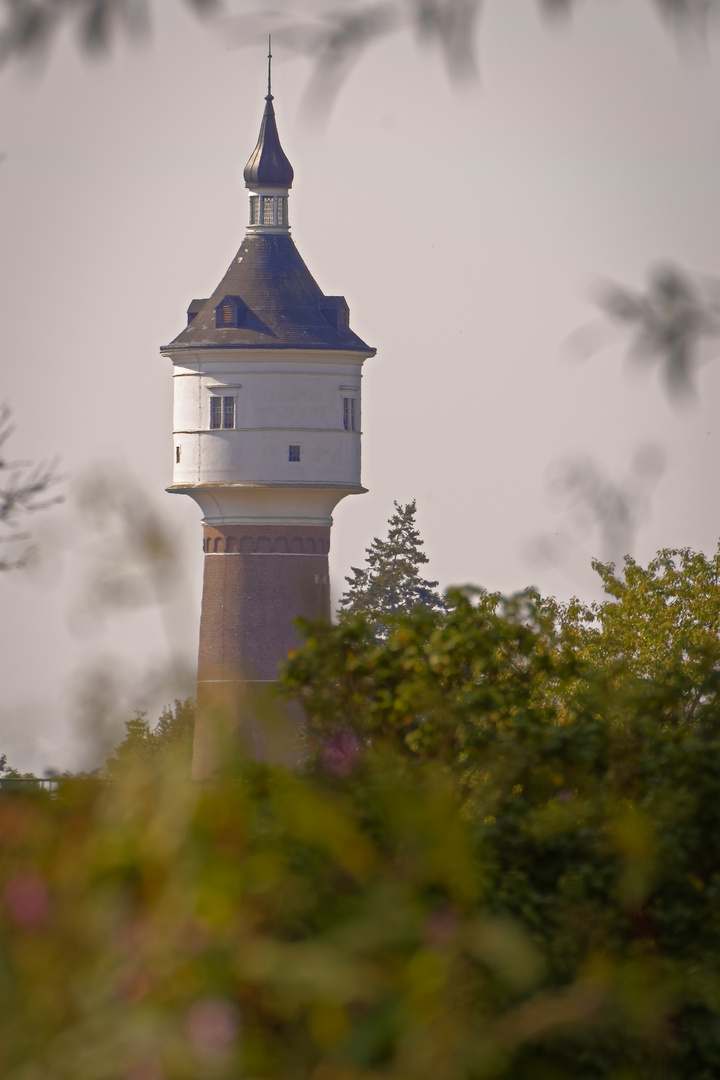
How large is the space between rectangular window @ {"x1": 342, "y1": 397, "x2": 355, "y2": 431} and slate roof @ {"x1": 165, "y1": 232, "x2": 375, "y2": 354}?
63.0 inches

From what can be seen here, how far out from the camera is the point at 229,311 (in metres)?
53.4

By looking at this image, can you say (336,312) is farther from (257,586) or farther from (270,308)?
(257,586)

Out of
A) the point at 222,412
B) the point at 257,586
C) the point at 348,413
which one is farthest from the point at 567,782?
the point at 348,413

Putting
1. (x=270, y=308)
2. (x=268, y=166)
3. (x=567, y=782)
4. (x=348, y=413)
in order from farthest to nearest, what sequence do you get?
1. (x=268, y=166)
2. (x=348, y=413)
3. (x=270, y=308)
4. (x=567, y=782)

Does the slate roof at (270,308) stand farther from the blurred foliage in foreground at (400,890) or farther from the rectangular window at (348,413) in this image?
the blurred foliage in foreground at (400,890)

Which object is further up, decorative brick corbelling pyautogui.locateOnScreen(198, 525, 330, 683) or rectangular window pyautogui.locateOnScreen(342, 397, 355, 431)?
rectangular window pyautogui.locateOnScreen(342, 397, 355, 431)

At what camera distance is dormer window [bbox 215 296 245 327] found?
53250 mm

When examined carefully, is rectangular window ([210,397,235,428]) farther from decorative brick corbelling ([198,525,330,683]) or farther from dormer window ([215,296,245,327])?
decorative brick corbelling ([198,525,330,683])

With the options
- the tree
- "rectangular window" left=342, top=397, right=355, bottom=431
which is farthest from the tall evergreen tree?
the tree

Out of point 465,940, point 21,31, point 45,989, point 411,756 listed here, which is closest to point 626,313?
point 21,31

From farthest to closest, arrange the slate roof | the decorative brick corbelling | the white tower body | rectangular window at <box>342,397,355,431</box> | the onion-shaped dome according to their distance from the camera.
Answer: the onion-shaped dome, rectangular window at <box>342,397,355,431</box>, the slate roof, the white tower body, the decorative brick corbelling

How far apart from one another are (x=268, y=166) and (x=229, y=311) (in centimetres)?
510

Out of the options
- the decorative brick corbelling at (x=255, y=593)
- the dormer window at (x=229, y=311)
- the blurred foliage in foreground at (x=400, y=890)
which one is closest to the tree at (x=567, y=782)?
the blurred foliage in foreground at (x=400, y=890)

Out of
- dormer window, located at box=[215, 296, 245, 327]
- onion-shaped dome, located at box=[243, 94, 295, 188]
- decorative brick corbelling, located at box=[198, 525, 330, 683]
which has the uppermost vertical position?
onion-shaped dome, located at box=[243, 94, 295, 188]
